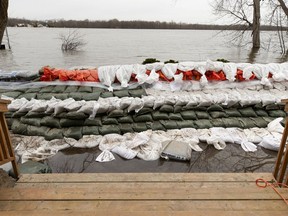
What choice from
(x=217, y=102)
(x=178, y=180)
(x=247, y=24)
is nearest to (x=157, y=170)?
(x=178, y=180)

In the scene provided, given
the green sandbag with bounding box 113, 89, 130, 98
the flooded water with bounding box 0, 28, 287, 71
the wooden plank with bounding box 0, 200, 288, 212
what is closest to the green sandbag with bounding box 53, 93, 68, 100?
the green sandbag with bounding box 113, 89, 130, 98

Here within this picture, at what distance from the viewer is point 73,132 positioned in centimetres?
374

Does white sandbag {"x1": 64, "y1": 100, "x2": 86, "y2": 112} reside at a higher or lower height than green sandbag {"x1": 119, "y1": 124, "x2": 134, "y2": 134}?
higher

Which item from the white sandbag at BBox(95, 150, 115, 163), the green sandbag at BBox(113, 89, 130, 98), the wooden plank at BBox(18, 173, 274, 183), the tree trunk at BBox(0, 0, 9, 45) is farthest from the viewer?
the green sandbag at BBox(113, 89, 130, 98)

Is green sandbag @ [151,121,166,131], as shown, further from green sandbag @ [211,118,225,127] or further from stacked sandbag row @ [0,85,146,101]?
green sandbag @ [211,118,225,127]

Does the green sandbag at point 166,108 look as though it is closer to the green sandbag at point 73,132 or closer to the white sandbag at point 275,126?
the green sandbag at point 73,132

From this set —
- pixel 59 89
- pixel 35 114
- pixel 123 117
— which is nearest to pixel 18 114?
pixel 35 114

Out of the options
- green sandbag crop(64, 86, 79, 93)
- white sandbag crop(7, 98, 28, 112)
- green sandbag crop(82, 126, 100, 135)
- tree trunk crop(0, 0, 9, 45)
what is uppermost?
tree trunk crop(0, 0, 9, 45)

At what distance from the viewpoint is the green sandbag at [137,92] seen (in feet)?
14.4

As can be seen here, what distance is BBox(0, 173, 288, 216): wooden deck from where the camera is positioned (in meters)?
Result: 1.72

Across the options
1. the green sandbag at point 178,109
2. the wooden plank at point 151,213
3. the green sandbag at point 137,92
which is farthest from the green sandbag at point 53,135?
the wooden plank at point 151,213

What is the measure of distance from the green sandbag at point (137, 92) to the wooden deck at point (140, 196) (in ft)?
7.58

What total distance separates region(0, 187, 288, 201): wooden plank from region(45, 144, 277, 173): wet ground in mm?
1155

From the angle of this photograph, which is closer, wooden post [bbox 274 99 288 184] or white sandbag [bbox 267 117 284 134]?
wooden post [bbox 274 99 288 184]
